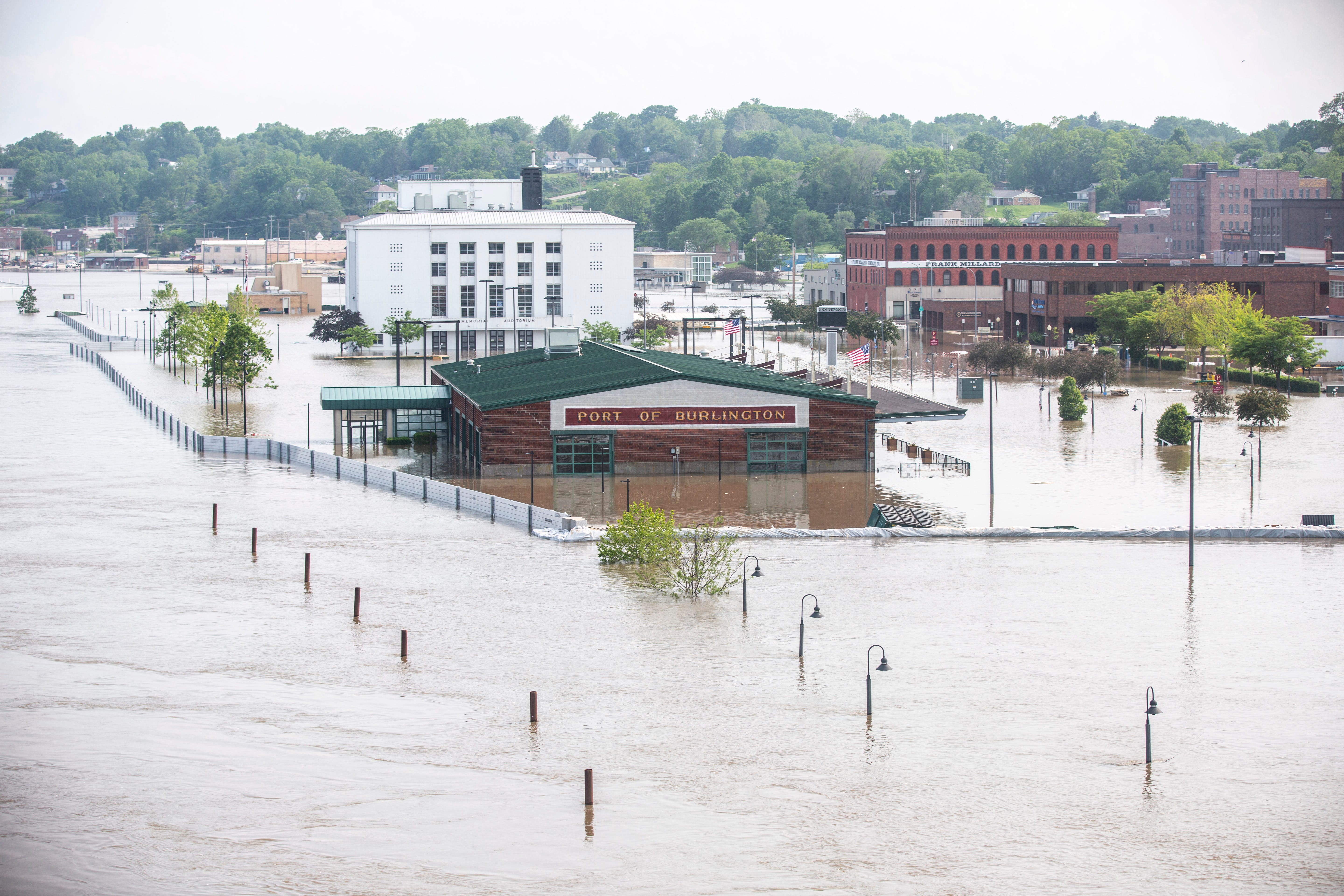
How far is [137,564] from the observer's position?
151ft

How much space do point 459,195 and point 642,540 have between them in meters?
105

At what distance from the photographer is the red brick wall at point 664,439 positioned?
61.2 metres

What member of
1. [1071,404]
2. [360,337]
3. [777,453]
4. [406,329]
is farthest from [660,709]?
[360,337]

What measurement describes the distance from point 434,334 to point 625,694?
89.8 meters

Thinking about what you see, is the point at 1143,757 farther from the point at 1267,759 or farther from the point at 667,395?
the point at 667,395

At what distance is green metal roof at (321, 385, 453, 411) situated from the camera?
70.3 metres

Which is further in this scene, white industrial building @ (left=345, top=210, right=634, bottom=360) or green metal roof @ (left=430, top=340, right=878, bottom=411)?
white industrial building @ (left=345, top=210, right=634, bottom=360)

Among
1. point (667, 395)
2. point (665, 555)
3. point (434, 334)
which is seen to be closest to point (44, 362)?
point (434, 334)

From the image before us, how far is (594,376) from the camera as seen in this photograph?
6444cm

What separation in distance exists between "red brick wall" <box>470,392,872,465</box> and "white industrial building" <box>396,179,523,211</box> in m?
80.2

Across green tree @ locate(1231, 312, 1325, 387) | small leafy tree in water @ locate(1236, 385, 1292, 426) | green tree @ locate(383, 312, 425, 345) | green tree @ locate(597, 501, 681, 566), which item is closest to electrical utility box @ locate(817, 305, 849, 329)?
small leafy tree in water @ locate(1236, 385, 1292, 426)

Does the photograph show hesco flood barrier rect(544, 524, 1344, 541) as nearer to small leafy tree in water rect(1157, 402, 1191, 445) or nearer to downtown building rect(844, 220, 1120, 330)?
small leafy tree in water rect(1157, 402, 1191, 445)

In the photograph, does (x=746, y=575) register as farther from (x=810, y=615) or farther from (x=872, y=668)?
(x=872, y=668)

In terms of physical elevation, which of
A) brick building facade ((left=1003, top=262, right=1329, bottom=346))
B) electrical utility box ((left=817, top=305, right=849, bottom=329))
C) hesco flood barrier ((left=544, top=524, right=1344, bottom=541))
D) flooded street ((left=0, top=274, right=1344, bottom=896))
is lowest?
flooded street ((left=0, top=274, right=1344, bottom=896))
